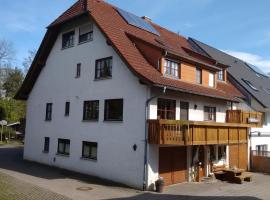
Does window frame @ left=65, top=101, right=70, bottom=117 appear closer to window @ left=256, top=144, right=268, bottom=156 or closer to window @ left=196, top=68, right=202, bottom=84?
window @ left=196, top=68, right=202, bottom=84

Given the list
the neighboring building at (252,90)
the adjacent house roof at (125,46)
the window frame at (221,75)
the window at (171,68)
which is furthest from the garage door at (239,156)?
the window at (171,68)

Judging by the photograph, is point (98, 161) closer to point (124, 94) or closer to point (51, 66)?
point (124, 94)

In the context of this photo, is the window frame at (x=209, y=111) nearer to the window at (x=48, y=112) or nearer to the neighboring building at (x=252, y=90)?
the neighboring building at (x=252, y=90)

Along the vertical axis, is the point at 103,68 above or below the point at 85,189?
above

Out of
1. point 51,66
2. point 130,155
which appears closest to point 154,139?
point 130,155

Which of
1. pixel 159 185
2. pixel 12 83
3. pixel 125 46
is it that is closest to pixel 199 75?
pixel 125 46

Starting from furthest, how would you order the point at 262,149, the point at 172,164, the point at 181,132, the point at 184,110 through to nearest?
1. the point at 262,149
2. the point at 184,110
3. the point at 172,164
4. the point at 181,132

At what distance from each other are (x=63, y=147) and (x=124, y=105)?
649 centimetres

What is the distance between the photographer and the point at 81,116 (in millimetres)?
21359

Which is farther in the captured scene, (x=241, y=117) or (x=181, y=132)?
(x=241, y=117)

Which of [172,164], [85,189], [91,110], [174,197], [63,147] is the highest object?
[91,110]

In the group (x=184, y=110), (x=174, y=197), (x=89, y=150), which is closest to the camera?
(x=174, y=197)

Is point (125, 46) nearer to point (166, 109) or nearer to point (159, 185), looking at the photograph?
point (166, 109)

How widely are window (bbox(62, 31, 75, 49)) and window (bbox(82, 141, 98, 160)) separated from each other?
6.72 m
